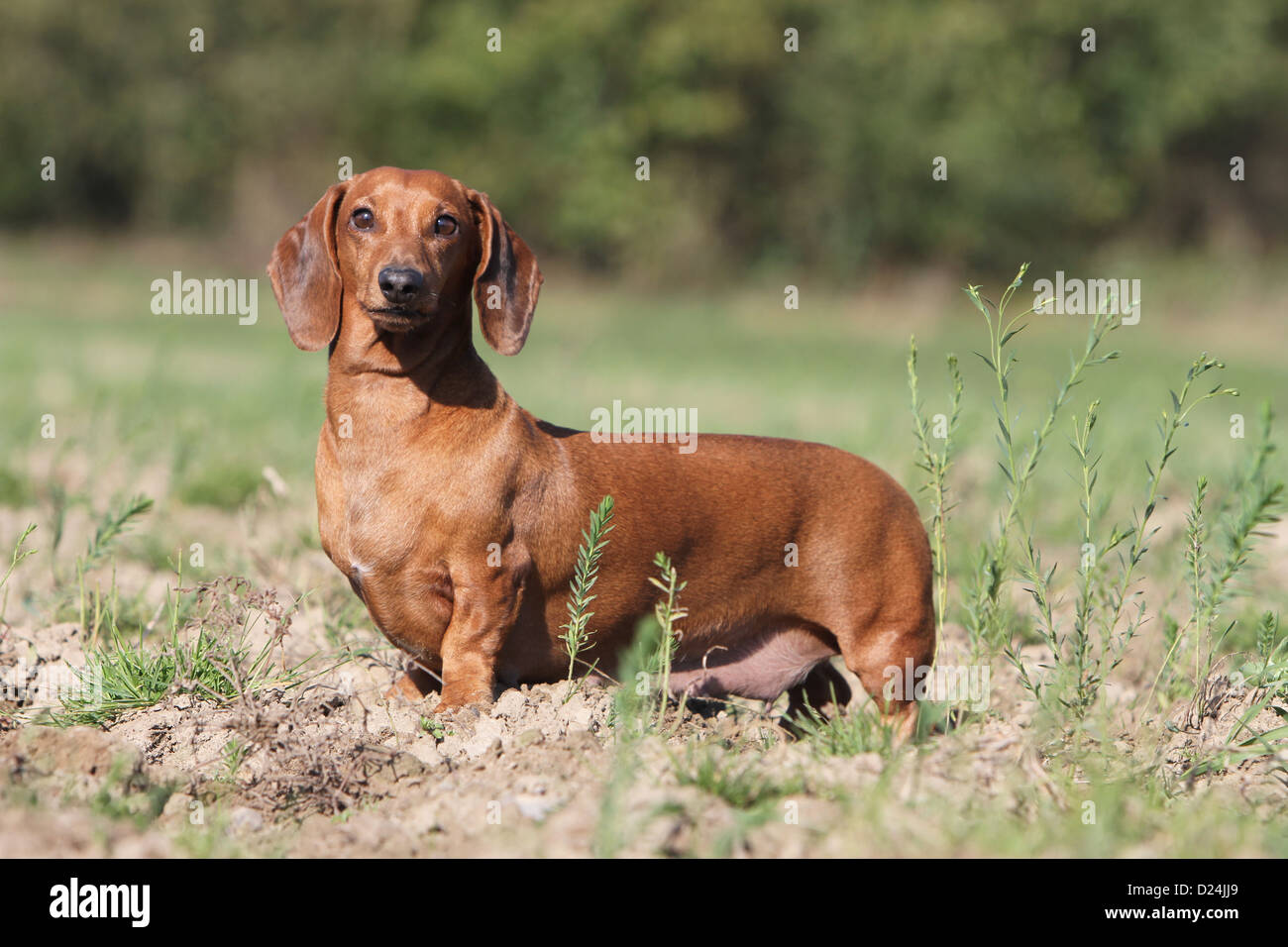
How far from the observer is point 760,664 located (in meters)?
4.23

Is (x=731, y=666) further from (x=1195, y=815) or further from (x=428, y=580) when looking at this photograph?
(x=1195, y=815)

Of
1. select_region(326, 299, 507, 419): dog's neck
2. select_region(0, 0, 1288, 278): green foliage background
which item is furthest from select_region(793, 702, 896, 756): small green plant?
select_region(0, 0, 1288, 278): green foliage background

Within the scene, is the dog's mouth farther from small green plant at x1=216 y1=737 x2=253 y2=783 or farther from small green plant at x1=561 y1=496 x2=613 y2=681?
small green plant at x1=216 y1=737 x2=253 y2=783

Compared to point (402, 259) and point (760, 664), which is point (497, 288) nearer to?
point (402, 259)

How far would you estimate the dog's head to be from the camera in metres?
3.66

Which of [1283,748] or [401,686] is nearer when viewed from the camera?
[1283,748]

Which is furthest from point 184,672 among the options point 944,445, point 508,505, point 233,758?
point 944,445

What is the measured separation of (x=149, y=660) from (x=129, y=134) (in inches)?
1250

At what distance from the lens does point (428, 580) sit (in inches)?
144

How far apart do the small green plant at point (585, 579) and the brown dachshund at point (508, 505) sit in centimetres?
4

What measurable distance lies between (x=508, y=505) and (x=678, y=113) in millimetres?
27618

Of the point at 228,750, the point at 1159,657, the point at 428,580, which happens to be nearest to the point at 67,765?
the point at 228,750

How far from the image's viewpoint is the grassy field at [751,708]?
2766 mm

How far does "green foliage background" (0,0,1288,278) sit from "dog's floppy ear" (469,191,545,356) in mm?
24336
